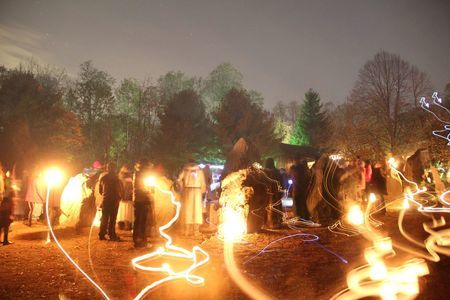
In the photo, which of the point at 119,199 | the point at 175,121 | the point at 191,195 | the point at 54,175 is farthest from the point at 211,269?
the point at 175,121

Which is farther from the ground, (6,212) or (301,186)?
(301,186)

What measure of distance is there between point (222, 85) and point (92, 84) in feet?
62.0

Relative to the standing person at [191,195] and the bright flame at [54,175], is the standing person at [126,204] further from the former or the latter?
the standing person at [191,195]

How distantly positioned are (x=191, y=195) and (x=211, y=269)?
4802mm

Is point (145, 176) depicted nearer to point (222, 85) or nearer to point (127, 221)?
point (127, 221)

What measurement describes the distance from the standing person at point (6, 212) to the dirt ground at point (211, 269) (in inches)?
16.7

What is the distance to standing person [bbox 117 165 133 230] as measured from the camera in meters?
13.5

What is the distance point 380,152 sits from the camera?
3316cm

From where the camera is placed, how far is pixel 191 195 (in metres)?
12.6


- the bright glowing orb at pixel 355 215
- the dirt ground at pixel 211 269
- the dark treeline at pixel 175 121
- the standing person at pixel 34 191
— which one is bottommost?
the dirt ground at pixel 211 269

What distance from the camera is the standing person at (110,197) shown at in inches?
454

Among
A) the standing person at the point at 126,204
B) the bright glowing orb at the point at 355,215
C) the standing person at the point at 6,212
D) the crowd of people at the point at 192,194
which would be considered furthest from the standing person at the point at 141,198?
the bright glowing orb at the point at 355,215

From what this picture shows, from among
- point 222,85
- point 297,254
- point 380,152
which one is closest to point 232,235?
point 297,254

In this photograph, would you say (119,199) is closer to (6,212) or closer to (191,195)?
(191,195)
